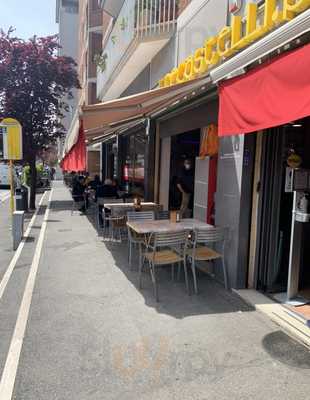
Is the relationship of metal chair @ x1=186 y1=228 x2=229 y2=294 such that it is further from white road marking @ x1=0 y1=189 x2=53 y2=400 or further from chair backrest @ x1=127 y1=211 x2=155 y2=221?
white road marking @ x1=0 y1=189 x2=53 y2=400

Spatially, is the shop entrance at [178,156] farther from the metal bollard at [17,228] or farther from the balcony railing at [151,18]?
the metal bollard at [17,228]

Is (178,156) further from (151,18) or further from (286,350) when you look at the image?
(286,350)

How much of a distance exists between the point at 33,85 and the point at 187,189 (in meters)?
9.39

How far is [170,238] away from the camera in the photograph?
17.4ft

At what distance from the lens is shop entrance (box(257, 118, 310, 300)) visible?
5055 millimetres

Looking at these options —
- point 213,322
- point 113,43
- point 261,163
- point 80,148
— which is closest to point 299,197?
point 261,163

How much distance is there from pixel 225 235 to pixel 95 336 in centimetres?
250

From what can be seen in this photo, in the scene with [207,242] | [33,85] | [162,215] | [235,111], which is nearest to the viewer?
[235,111]

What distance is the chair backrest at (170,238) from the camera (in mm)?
5203

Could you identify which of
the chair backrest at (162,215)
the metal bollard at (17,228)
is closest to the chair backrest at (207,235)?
the chair backrest at (162,215)

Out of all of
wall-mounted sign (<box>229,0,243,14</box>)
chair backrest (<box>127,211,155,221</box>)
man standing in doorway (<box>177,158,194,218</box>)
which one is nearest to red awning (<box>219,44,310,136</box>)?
wall-mounted sign (<box>229,0,243,14</box>)

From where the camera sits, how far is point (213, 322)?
14.4ft

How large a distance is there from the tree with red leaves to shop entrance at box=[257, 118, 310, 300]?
12660 millimetres

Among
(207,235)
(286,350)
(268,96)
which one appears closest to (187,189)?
(207,235)
